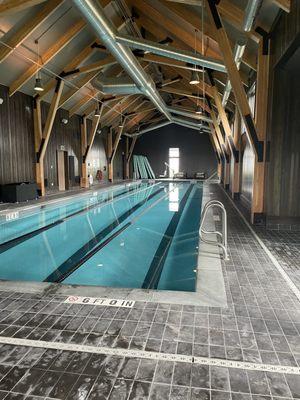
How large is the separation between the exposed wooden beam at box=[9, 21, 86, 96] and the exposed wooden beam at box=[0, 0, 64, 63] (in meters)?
1.17

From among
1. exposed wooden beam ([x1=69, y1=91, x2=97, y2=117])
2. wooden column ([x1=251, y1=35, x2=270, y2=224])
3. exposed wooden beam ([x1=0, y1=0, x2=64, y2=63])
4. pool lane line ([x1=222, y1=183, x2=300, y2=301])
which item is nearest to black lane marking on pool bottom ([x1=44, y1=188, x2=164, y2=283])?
pool lane line ([x1=222, y1=183, x2=300, y2=301])

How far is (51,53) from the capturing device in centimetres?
856

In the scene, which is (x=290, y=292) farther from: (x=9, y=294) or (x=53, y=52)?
(x=53, y=52)

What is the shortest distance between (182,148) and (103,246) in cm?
1890

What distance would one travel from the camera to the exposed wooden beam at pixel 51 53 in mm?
8203

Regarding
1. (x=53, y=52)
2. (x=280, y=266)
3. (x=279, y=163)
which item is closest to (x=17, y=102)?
(x=53, y=52)

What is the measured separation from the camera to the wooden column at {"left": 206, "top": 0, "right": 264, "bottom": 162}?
16.4ft

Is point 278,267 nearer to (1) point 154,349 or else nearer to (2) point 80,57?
(1) point 154,349

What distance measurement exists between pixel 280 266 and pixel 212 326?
168cm

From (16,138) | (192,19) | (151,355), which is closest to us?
(151,355)

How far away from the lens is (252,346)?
195 cm

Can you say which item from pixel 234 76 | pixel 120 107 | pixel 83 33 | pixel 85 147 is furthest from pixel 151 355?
pixel 120 107

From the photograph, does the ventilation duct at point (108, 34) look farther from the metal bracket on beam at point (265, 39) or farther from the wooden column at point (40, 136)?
the wooden column at point (40, 136)

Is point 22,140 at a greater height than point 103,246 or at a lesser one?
greater
